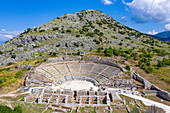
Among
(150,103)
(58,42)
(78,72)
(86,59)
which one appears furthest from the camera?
(58,42)

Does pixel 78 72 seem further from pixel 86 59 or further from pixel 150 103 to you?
pixel 150 103

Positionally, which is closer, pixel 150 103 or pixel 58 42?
pixel 150 103

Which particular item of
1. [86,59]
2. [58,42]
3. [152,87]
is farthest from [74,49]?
[152,87]

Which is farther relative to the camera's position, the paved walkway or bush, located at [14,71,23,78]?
bush, located at [14,71,23,78]

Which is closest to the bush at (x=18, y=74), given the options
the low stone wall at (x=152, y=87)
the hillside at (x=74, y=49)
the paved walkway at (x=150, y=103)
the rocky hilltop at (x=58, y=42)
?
the hillside at (x=74, y=49)

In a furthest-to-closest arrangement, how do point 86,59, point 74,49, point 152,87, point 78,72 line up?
point 74,49 → point 86,59 → point 78,72 → point 152,87

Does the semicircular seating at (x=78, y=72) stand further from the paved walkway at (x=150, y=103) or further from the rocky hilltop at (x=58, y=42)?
the rocky hilltop at (x=58, y=42)

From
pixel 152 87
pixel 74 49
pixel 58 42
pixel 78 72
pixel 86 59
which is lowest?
pixel 152 87

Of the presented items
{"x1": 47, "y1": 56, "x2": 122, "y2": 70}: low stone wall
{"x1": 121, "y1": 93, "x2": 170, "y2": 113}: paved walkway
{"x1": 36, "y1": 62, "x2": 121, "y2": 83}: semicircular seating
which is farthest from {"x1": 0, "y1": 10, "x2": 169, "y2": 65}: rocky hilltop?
{"x1": 121, "y1": 93, "x2": 170, "y2": 113}: paved walkway

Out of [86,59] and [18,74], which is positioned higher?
[86,59]

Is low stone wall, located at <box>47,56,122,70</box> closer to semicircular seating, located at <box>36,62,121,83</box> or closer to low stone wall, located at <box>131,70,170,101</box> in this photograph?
semicircular seating, located at <box>36,62,121,83</box>

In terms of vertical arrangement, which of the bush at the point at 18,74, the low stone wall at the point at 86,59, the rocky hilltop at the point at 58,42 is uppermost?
the rocky hilltop at the point at 58,42

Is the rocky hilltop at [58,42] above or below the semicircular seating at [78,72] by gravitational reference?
above

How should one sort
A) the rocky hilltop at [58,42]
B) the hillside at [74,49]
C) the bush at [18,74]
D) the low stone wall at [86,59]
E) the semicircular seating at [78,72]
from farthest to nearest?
1. the rocky hilltop at [58,42]
2. the low stone wall at [86,59]
3. the hillside at [74,49]
4. the semicircular seating at [78,72]
5. the bush at [18,74]
